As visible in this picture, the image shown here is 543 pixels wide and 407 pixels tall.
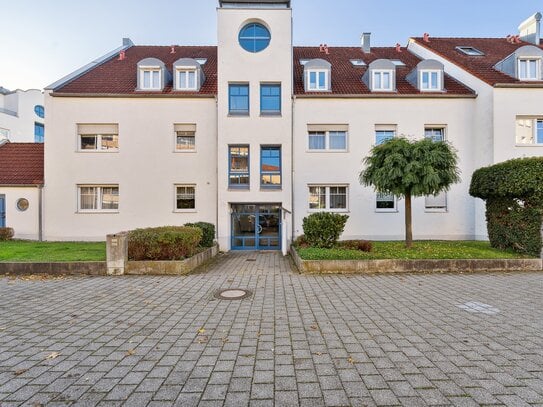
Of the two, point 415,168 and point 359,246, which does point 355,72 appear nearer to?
point 415,168

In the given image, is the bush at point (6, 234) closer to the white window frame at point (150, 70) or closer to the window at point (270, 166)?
the white window frame at point (150, 70)

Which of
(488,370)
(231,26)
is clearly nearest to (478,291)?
(488,370)

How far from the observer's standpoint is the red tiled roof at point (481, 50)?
54.1ft

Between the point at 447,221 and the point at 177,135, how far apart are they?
1541 cm

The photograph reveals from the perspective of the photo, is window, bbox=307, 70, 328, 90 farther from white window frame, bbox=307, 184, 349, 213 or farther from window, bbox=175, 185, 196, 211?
window, bbox=175, 185, 196, 211

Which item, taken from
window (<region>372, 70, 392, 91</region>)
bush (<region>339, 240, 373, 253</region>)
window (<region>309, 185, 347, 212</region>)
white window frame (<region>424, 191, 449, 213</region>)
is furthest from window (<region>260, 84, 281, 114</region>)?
white window frame (<region>424, 191, 449, 213</region>)

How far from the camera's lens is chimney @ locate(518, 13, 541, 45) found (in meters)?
20.9

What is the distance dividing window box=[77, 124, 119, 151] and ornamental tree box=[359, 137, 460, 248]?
13.7 m

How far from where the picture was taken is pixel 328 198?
53.9ft

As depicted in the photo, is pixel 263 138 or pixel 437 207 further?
pixel 437 207

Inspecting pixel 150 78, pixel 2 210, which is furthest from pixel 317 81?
pixel 2 210

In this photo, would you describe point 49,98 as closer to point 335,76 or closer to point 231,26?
point 231,26

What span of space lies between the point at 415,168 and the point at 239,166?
27.4ft

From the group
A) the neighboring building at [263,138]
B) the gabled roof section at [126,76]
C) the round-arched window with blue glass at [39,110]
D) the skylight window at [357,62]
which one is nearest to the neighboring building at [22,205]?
the neighboring building at [263,138]
